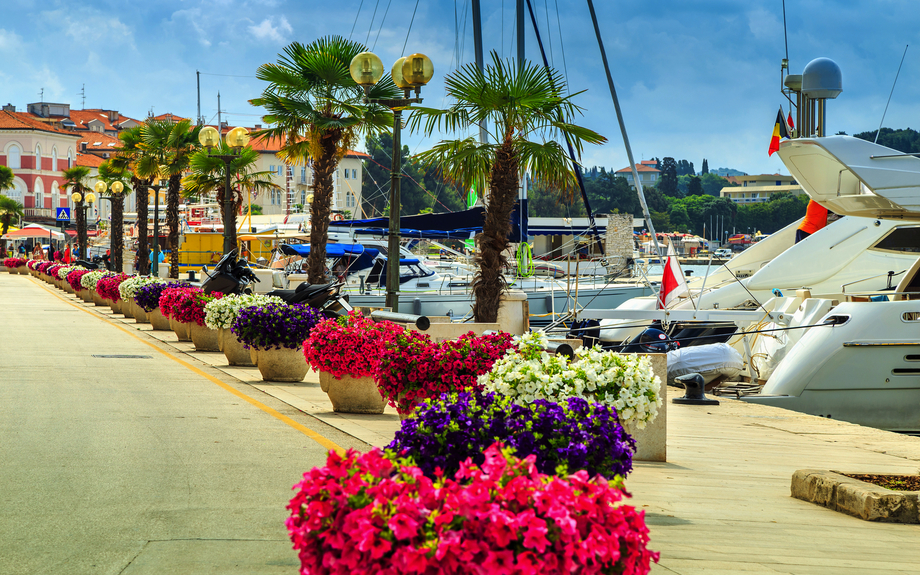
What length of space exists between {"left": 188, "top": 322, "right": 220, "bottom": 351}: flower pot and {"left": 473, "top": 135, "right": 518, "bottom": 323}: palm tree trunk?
19.1ft

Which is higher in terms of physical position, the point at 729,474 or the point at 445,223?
the point at 445,223

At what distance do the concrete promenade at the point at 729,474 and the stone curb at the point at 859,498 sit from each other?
0.33 feet

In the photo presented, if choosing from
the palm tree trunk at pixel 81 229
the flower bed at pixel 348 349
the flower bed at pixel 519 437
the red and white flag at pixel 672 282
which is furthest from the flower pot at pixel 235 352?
the palm tree trunk at pixel 81 229

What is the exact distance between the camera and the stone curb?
641 centimetres

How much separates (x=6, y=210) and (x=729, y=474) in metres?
102

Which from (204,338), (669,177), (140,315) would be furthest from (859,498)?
(669,177)

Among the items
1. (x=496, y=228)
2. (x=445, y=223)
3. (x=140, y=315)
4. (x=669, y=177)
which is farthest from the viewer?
(x=669, y=177)

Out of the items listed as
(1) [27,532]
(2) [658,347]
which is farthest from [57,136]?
(1) [27,532]

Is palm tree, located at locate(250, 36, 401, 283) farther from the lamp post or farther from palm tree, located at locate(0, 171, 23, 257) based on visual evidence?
palm tree, located at locate(0, 171, 23, 257)

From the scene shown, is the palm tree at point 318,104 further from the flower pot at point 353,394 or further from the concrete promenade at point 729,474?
the flower pot at point 353,394

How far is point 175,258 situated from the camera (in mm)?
39344

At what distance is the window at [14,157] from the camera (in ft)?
→ 367

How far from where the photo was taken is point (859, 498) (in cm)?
650

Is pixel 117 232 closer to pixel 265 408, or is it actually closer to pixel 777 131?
pixel 777 131
